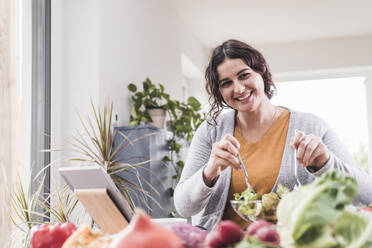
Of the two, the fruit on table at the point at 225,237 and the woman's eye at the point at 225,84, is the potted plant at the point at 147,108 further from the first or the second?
the fruit on table at the point at 225,237

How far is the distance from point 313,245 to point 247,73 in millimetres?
1260

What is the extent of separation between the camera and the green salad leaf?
0.42 m

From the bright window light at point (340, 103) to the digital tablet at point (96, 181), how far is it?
16.2 feet

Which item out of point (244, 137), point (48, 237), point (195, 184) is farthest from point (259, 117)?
point (48, 237)

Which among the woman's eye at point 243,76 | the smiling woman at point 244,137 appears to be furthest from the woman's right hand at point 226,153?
the woman's eye at point 243,76

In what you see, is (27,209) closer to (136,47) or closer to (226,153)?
(226,153)

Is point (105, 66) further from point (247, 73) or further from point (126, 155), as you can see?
point (247, 73)

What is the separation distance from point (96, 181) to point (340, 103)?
5.32 m

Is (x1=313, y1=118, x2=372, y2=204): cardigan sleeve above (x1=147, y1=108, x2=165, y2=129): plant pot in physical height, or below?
below

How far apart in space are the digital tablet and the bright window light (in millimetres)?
4937

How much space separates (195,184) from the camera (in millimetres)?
1349

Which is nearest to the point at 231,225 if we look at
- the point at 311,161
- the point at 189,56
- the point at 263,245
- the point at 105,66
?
the point at 263,245

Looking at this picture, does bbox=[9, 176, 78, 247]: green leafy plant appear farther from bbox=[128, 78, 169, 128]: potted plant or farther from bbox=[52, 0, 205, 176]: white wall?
bbox=[128, 78, 169, 128]: potted plant

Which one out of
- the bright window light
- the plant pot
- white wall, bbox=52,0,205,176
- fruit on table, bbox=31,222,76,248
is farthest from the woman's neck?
the bright window light
